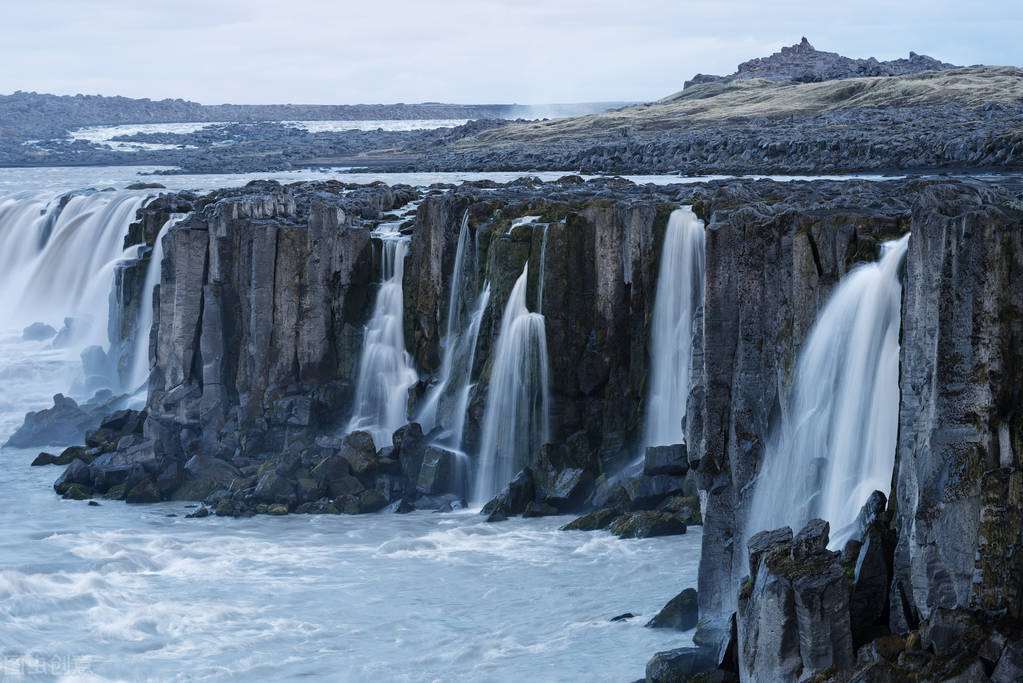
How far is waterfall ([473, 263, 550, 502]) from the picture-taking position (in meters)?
28.0

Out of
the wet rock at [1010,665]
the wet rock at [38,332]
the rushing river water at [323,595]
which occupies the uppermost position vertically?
the wet rock at [38,332]

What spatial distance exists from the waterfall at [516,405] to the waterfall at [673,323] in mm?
2538

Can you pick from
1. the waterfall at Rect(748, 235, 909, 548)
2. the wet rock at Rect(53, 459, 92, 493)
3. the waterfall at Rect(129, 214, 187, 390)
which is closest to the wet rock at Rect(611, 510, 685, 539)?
the waterfall at Rect(748, 235, 909, 548)

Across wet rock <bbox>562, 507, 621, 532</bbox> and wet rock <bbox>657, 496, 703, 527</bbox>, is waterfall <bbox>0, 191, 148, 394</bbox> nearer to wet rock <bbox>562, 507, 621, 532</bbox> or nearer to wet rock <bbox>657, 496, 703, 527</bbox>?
wet rock <bbox>562, 507, 621, 532</bbox>

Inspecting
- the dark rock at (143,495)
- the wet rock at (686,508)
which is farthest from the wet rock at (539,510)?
the dark rock at (143,495)

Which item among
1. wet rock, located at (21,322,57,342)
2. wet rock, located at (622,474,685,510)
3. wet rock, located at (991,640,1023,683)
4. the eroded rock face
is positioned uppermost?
the eroded rock face

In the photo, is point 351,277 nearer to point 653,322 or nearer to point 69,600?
point 653,322

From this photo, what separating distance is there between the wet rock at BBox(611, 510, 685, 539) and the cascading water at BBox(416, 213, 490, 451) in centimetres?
606

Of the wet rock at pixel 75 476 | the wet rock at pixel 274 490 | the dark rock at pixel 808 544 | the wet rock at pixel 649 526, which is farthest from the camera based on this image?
the wet rock at pixel 75 476

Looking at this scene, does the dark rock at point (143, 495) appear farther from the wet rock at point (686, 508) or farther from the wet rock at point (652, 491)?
the wet rock at point (686, 508)

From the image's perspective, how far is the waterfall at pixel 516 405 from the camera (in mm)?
27969

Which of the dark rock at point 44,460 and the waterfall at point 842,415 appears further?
the dark rock at point 44,460

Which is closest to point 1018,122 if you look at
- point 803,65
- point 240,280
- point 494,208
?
point 494,208

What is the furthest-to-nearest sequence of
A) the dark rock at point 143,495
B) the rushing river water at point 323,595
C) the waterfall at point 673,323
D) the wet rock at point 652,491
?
1. the dark rock at point 143,495
2. the waterfall at point 673,323
3. the wet rock at point 652,491
4. the rushing river water at point 323,595
